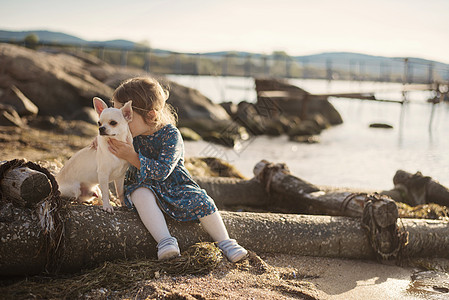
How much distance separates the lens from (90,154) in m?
4.18

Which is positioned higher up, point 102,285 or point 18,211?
point 18,211

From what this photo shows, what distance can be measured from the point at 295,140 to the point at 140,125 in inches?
521

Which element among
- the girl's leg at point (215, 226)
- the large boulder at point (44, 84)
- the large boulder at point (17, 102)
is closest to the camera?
the girl's leg at point (215, 226)

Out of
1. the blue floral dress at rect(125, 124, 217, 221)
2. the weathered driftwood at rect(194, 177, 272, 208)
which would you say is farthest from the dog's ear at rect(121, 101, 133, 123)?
the weathered driftwood at rect(194, 177, 272, 208)

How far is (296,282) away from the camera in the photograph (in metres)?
3.87

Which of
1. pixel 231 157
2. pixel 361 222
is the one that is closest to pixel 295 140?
pixel 231 157

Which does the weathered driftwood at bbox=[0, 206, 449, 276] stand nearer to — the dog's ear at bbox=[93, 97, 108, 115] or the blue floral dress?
the blue floral dress

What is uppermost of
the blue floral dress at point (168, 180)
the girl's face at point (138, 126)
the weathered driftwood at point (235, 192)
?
the girl's face at point (138, 126)

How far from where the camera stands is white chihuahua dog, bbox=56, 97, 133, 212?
3850mm

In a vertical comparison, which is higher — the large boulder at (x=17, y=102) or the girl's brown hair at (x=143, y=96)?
the girl's brown hair at (x=143, y=96)

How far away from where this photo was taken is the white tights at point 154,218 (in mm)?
3887

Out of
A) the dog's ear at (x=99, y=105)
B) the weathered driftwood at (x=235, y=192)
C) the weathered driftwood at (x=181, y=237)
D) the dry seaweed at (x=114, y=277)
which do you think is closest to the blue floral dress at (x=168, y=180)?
the weathered driftwood at (x=181, y=237)

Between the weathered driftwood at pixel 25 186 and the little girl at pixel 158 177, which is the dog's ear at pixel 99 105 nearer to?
the little girl at pixel 158 177

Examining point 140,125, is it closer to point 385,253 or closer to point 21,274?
point 21,274
